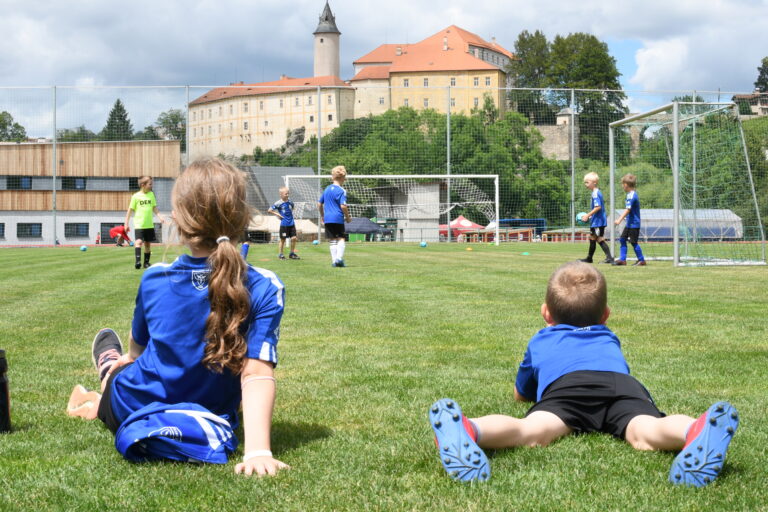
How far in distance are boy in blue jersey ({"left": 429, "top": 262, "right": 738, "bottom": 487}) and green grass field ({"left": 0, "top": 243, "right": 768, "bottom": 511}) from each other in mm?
66

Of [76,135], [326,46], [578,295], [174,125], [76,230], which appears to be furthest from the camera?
[326,46]

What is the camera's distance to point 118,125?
3538 cm

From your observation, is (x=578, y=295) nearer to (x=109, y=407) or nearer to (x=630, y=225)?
(x=109, y=407)

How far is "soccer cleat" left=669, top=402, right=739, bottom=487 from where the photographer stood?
2.50 metres

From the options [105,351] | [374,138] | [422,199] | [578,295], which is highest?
[374,138]

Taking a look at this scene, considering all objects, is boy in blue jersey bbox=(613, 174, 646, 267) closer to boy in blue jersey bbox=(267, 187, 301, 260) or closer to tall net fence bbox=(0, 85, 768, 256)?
boy in blue jersey bbox=(267, 187, 301, 260)

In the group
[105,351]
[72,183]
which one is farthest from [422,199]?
[105,351]

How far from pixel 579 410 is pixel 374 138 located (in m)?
33.3

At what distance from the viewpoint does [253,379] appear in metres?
2.92

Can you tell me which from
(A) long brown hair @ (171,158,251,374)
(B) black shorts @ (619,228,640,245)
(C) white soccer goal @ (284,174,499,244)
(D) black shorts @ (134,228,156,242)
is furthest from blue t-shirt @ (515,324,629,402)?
(C) white soccer goal @ (284,174,499,244)

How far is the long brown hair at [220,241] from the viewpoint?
2859 millimetres

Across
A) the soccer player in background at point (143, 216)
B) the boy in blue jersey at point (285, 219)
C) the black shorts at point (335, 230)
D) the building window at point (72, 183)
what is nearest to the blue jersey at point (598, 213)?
the black shorts at point (335, 230)

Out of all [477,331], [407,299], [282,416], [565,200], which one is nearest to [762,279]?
[407,299]

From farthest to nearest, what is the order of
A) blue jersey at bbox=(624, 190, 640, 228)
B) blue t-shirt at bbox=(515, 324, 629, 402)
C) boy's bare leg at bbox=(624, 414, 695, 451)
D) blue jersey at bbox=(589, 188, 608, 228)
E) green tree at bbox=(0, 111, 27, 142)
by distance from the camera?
green tree at bbox=(0, 111, 27, 142) → blue jersey at bbox=(589, 188, 608, 228) → blue jersey at bbox=(624, 190, 640, 228) → blue t-shirt at bbox=(515, 324, 629, 402) → boy's bare leg at bbox=(624, 414, 695, 451)
